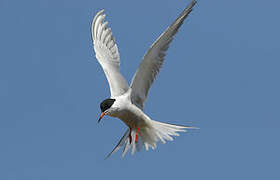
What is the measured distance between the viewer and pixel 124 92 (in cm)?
1108

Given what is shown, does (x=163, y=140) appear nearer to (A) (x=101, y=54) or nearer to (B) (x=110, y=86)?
(B) (x=110, y=86)

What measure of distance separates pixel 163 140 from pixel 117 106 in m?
1.19

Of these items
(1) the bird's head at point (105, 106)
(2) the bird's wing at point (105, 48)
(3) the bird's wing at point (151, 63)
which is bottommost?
(1) the bird's head at point (105, 106)

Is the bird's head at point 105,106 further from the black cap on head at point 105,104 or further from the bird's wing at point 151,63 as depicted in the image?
the bird's wing at point 151,63

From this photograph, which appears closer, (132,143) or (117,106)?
(117,106)

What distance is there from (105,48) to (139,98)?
5.36ft

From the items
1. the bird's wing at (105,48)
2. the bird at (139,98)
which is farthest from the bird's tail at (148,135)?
the bird's wing at (105,48)

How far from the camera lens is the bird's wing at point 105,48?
11547mm

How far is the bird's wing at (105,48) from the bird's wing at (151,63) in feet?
1.47

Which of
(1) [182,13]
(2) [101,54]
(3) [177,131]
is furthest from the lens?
(2) [101,54]

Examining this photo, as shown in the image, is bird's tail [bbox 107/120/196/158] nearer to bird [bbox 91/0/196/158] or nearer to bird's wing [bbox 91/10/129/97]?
bird [bbox 91/0/196/158]

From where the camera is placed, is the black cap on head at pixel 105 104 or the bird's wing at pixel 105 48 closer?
the black cap on head at pixel 105 104

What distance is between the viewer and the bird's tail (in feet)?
35.9

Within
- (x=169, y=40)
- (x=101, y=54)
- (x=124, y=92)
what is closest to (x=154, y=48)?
(x=169, y=40)
